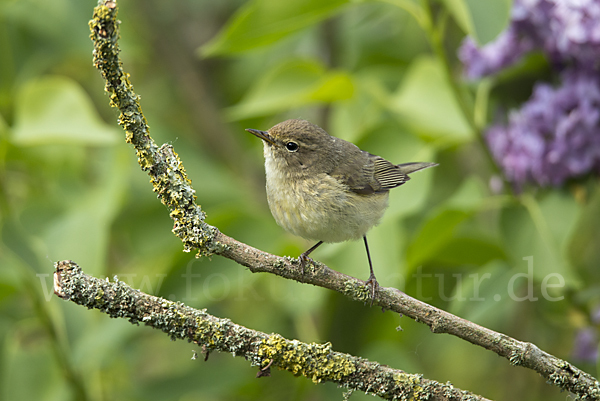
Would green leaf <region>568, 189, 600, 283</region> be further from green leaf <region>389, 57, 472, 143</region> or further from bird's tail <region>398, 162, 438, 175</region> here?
bird's tail <region>398, 162, 438, 175</region>

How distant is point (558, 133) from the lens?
340 cm

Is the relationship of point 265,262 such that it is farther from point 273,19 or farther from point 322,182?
point 273,19

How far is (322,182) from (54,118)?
5.74ft

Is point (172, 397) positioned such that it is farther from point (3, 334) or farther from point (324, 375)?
point (324, 375)

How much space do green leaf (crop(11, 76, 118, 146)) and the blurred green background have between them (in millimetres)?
13

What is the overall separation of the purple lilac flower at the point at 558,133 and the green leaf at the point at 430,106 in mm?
350

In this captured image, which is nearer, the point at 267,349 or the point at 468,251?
the point at 267,349

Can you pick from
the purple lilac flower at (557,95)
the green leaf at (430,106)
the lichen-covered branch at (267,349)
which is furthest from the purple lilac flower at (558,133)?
the lichen-covered branch at (267,349)

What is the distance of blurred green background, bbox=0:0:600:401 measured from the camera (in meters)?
3.31

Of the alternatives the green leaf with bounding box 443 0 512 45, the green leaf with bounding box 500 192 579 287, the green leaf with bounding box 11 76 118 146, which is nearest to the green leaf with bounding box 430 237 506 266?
the green leaf with bounding box 500 192 579 287

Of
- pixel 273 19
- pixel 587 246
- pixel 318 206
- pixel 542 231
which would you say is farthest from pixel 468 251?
pixel 273 19

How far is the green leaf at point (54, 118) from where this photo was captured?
3438 millimetres

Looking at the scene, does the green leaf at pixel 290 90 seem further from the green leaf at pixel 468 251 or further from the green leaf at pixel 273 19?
the green leaf at pixel 468 251

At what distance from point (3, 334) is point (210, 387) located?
1.41m
